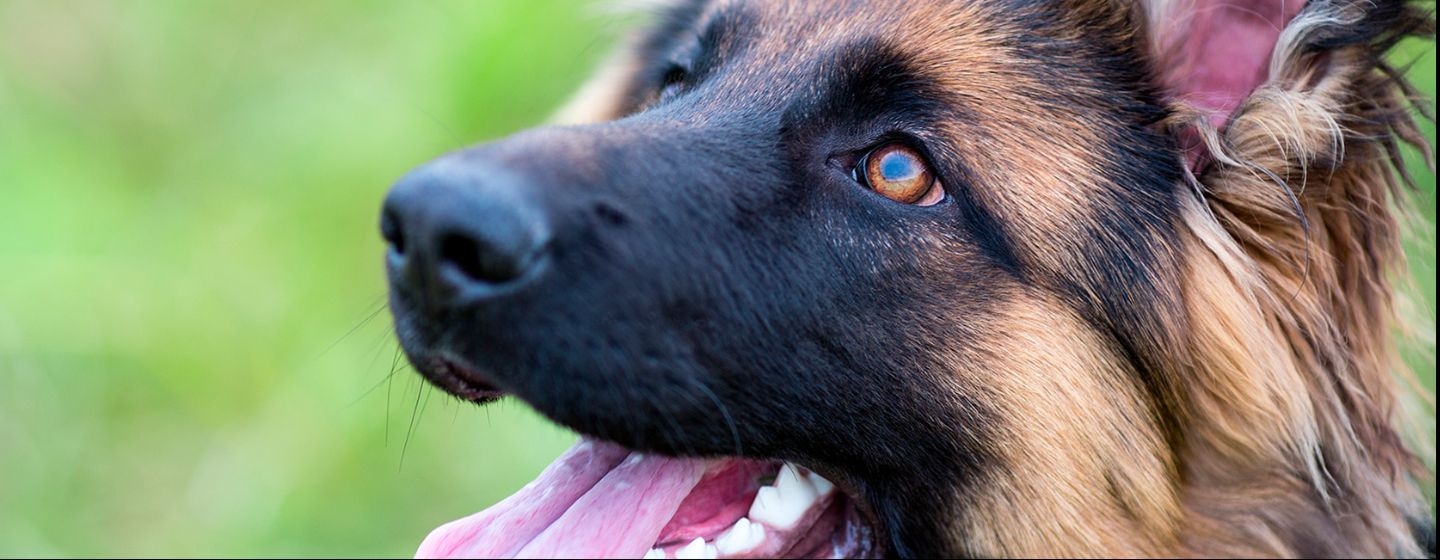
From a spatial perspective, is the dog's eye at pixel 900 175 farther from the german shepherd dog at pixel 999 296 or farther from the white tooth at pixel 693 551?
the white tooth at pixel 693 551

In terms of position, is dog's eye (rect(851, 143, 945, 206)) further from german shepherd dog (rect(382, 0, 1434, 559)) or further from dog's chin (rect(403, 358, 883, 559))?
dog's chin (rect(403, 358, 883, 559))

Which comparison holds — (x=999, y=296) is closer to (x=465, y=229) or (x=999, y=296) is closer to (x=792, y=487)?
(x=792, y=487)

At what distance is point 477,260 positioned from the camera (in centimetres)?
260

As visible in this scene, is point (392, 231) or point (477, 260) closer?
point (477, 260)

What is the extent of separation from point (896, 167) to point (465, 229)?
1124 mm

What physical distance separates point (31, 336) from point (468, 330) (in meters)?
4.44

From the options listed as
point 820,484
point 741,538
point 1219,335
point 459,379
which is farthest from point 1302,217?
point 459,379

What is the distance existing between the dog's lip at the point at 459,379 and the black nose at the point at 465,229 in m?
0.19

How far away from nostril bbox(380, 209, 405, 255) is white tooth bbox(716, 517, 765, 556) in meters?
1.11

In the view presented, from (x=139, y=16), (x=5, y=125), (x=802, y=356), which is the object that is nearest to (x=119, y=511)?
(x=5, y=125)

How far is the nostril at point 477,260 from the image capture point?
2.58 meters

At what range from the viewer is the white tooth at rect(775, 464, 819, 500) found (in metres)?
3.23

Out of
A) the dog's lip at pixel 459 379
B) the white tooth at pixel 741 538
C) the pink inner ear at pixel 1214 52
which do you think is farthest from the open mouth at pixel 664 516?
the pink inner ear at pixel 1214 52

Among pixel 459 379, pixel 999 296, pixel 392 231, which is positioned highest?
pixel 392 231
